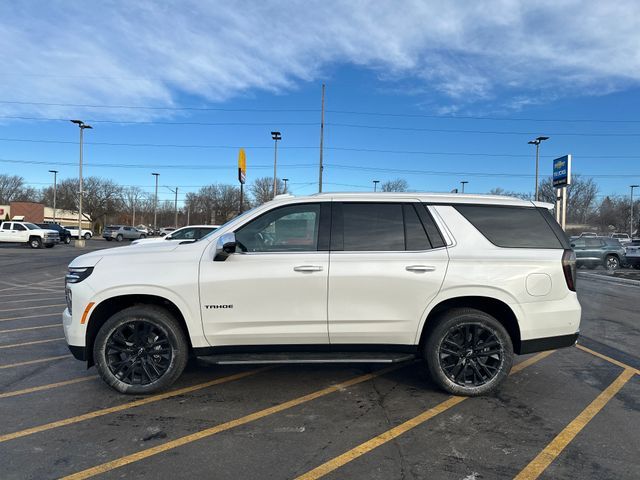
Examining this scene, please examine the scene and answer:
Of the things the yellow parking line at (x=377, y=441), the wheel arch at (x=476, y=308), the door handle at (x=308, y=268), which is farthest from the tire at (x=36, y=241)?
the yellow parking line at (x=377, y=441)

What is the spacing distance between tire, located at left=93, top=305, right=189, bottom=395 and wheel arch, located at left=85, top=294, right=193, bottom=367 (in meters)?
0.07

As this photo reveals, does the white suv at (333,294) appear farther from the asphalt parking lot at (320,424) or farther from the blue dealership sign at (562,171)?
the blue dealership sign at (562,171)

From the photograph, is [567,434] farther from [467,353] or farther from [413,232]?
[413,232]

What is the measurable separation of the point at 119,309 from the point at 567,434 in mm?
4103

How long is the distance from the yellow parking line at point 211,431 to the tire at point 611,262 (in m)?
22.3

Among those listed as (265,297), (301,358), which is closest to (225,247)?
(265,297)

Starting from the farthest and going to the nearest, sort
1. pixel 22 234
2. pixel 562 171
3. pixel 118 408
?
pixel 22 234 < pixel 562 171 < pixel 118 408

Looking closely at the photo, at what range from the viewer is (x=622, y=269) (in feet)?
76.4

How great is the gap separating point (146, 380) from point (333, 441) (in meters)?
1.98

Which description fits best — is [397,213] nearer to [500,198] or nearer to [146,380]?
[500,198]

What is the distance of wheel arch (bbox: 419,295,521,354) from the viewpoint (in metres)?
4.54

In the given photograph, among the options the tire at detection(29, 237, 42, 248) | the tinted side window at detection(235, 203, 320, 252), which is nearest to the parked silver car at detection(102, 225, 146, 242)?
the tire at detection(29, 237, 42, 248)

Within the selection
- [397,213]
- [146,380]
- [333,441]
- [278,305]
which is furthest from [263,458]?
[397,213]

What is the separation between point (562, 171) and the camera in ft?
93.7
